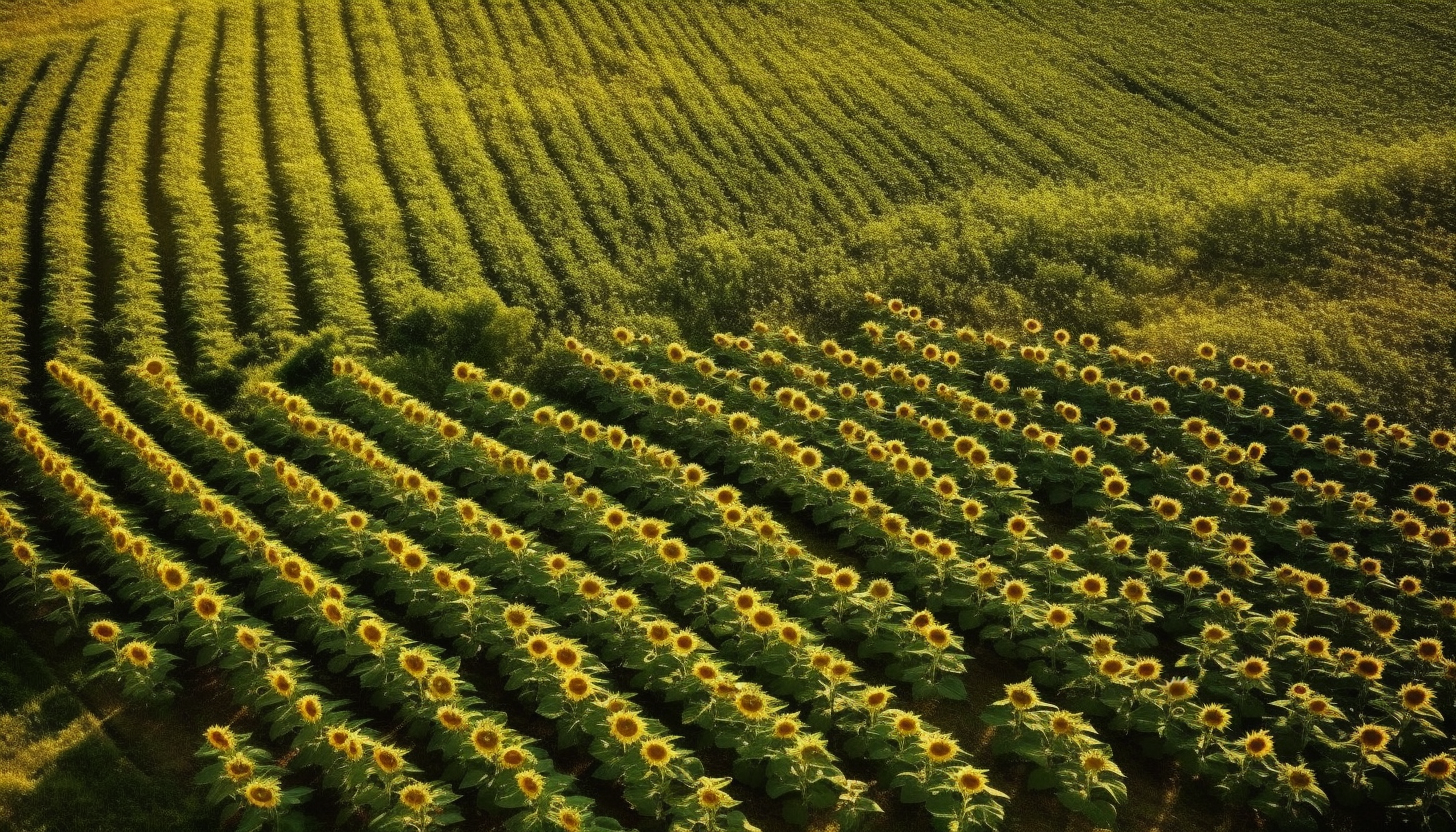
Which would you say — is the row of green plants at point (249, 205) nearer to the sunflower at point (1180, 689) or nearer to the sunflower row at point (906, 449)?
the sunflower row at point (906, 449)

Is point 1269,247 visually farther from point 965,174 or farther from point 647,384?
point 647,384

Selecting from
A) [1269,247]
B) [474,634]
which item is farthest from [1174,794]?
[1269,247]

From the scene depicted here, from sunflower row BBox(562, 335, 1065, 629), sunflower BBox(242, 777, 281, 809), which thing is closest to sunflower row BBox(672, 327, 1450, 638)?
sunflower row BBox(562, 335, 1065, 629)

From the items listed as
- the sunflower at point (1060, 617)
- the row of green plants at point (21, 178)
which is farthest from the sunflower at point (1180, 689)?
the row of green plants at point (21, 178)

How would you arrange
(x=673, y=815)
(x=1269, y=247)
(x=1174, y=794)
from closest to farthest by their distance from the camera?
(x=673, y=815), (x=1174, y=794), (x=1269, y=247)

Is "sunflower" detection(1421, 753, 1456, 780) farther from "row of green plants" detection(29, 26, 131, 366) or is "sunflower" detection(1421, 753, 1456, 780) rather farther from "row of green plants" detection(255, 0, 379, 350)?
"row of green plants" detection(29, 26, 131, 366)

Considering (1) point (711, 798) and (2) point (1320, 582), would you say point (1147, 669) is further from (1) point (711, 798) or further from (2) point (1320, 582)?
(1) point (711, 798)

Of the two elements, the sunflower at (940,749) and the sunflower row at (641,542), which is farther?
the sunflower row at (641,542)
